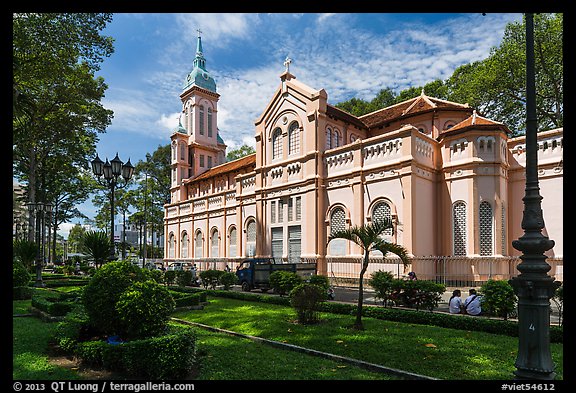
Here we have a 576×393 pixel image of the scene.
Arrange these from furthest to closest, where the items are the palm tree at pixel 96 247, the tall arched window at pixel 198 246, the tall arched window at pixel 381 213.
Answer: the tall arched window at pixel 198 246 → the tall arched window at pixel 381 213 → the palm tree at pixel 96 247

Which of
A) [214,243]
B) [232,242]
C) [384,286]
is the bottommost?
[214,243]

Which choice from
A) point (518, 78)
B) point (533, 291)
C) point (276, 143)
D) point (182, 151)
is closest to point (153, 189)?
point (182, 151)

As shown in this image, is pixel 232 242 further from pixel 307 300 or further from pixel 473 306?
pixel 473 306

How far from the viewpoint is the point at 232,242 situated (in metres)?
34.2

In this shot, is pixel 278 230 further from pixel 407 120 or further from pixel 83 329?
pixel 83 329

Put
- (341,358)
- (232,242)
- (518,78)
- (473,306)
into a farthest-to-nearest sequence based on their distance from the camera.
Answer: (232,242) < (518,78) < (473,306) < (341,358)

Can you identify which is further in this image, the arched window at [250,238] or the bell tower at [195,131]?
the bell tower at [195,131]

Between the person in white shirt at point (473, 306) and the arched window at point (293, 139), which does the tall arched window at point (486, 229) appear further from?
the arched window at point (293, 139)

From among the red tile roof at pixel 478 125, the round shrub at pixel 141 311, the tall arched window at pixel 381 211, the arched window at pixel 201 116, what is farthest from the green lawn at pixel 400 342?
the arched window at pixel 201 116

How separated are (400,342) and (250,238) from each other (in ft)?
77.0

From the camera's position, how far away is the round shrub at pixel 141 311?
671cm

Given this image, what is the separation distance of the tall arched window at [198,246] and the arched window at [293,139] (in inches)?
681

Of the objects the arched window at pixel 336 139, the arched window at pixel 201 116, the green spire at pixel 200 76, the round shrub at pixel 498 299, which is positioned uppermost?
the green spire at pixel 200 76
